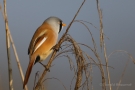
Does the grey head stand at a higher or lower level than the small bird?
higher

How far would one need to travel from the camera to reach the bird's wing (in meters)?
1.21

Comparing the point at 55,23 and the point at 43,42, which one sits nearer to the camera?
the point at 43,42

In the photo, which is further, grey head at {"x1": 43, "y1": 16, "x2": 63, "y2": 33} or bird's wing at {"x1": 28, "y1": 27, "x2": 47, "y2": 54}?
grey head at {"x1": 43, "y1": 16, "x2": 63, "y2": 33}

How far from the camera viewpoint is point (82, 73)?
39.3 inches

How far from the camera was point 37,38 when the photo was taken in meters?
1.24

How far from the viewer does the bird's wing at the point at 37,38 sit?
3.99 ft

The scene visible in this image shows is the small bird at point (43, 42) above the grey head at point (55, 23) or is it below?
below

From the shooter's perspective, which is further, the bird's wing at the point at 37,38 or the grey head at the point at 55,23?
the grey head at the point at 55,23

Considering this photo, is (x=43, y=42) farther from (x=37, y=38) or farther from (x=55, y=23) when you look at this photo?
(x=55, y=23)

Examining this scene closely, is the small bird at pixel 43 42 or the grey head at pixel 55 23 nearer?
the small bird at pixel 43 42

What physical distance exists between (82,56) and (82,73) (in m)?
0.07

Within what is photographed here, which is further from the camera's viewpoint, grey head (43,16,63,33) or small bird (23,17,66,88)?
grey head (43,16,63,33)

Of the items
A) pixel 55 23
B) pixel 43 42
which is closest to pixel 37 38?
pixel 43 42

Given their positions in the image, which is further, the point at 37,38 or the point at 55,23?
the point at 55,23
